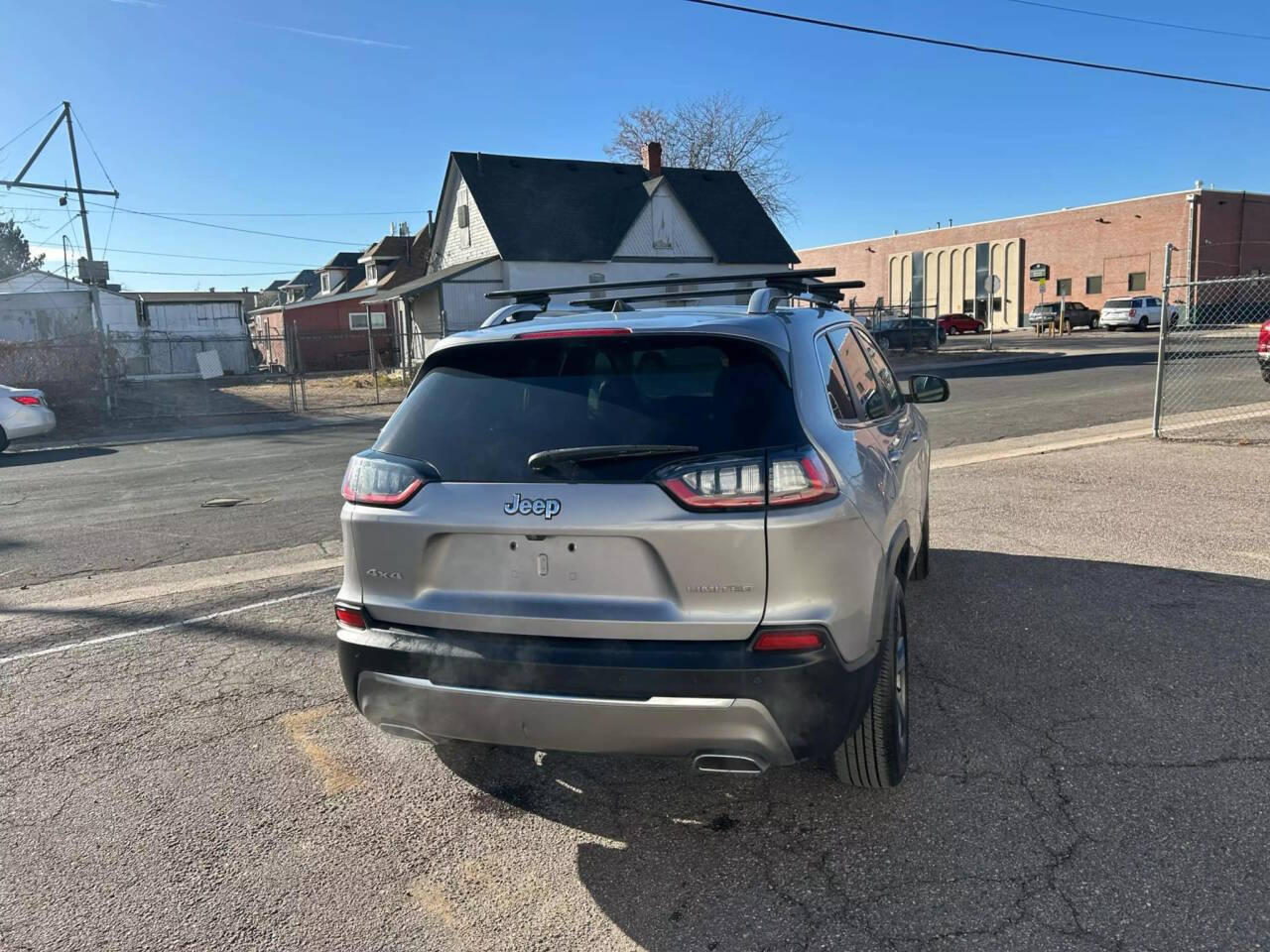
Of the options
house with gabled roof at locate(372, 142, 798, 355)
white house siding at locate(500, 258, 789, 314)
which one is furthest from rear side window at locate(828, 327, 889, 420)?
house with gabled roof at locate(372, 142, 798, 355)

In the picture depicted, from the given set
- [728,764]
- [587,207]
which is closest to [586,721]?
[728,764]

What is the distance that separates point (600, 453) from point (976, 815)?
182 cm

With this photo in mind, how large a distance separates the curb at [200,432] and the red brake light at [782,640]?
17034 mm

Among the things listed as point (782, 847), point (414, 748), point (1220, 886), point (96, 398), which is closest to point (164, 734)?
point (414, 748)

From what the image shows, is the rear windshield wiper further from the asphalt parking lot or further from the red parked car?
the red parked car

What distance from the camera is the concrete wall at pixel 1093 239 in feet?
172

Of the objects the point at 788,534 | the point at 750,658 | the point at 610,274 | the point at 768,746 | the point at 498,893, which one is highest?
the point at 610,274

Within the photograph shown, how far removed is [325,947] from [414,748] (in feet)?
4.04

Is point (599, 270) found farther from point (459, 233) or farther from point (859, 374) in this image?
point (859, 374)

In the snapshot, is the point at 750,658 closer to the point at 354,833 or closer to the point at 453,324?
the point at 354,833

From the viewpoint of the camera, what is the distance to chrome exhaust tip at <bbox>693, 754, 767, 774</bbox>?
8.82 ft

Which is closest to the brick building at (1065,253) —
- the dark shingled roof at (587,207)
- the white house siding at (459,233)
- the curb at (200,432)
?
the dark shingled roof at (587,207)

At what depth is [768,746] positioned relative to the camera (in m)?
2.68

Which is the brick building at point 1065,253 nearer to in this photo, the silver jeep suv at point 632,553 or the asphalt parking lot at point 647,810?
the asphalt parking lot at point 647,810
